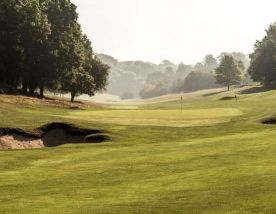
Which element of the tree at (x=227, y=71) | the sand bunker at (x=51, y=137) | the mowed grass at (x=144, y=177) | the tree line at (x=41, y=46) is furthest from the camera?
the tree at (x=227, y=71)

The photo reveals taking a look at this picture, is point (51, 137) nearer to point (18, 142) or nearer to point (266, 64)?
point (18, 142)

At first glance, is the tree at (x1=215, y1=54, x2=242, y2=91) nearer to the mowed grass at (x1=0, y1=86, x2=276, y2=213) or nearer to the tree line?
the tree line

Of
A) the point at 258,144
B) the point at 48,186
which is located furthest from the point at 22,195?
the point at 258,144

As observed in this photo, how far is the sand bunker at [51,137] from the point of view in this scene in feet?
120

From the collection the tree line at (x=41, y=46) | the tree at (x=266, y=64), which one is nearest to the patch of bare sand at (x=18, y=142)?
the tree line at (x=41, y=46)

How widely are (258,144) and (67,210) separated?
15.3 m

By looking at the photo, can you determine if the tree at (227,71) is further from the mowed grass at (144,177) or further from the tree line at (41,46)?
the mowed grass at (144,177)

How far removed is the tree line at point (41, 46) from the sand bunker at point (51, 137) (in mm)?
35172

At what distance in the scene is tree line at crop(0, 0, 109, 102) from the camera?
73938 mm

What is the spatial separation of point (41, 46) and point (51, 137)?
4218 cm

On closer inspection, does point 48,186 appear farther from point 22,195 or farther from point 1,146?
point 1,146

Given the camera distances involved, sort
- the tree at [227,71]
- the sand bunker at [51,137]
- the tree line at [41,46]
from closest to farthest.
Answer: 1. the sand bunker at [51,137]
2. the tree line at [41,46]
3. the tree at [227,71]

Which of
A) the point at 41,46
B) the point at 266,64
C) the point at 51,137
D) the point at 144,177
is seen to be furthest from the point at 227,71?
the point at 144,177

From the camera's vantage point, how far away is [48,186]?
20.2 metres
